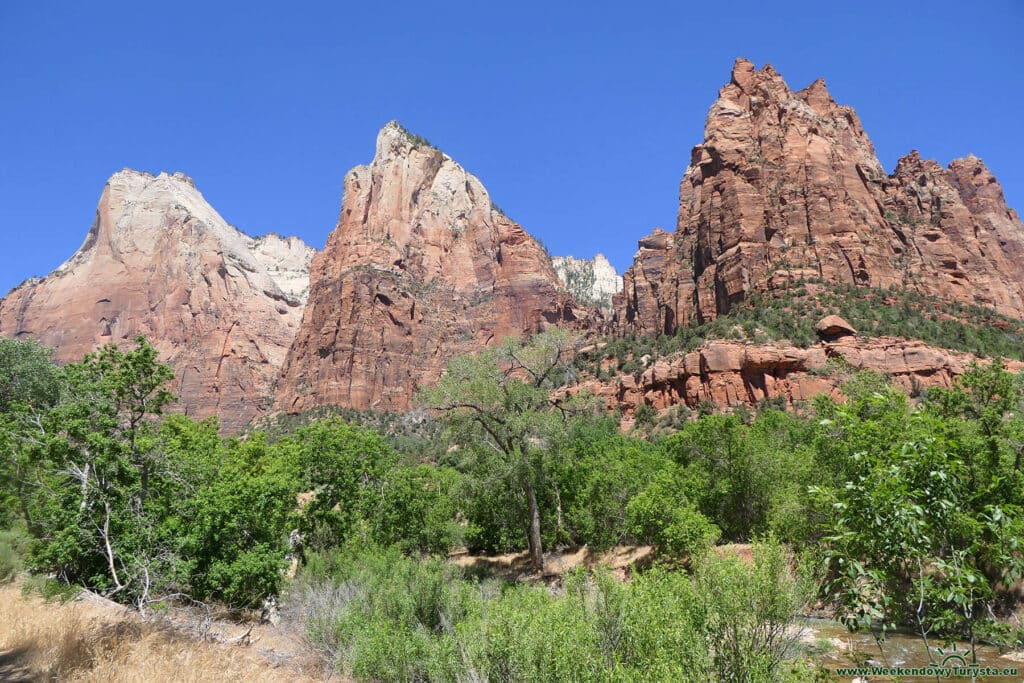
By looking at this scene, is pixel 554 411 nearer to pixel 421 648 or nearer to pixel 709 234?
pixel 421 648

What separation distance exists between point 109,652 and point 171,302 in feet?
500

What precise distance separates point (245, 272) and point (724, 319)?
126026 mm

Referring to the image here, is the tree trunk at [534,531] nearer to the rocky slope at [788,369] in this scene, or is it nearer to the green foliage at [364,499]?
the green foliage at [364,499]

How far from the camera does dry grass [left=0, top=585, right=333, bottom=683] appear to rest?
8133 mm

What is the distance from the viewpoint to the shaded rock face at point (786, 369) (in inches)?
2375

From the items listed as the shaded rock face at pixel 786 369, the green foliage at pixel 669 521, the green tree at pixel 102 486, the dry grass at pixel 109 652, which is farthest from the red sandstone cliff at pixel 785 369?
the dry grass at pixel 109 652

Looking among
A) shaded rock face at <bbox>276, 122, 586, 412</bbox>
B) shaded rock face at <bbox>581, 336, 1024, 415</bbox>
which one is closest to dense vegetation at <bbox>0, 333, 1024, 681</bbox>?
shaded rock face at <bbox>581, 336, 1024, 415</bbox>

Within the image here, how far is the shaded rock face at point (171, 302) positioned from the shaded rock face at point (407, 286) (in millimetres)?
17552

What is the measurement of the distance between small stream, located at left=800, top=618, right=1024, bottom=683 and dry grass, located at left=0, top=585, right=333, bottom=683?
421 inches

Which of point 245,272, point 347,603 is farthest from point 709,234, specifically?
point 245,272

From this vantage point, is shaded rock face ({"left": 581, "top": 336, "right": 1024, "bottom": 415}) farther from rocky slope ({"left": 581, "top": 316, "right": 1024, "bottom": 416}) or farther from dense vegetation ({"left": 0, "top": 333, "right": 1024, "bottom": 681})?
dense vegetation ({"left": 0, "top": 333, "right": 1024, "bottom": 681})

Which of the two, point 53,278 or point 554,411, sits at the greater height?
point 53,278

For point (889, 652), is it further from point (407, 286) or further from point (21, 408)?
point (407, 286)

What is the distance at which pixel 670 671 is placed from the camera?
695 cm
